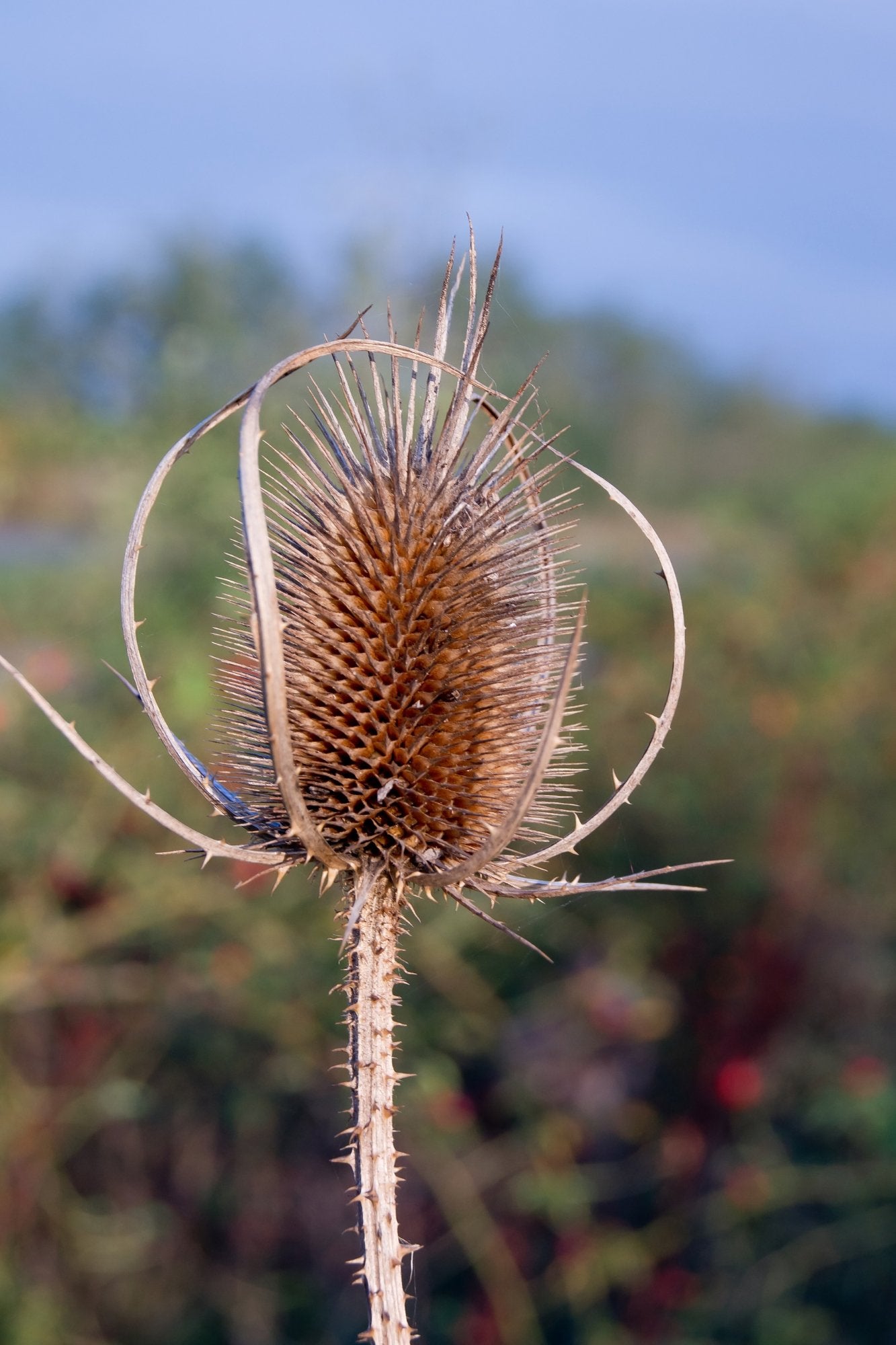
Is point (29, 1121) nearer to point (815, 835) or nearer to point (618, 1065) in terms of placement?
point (618, 1065)

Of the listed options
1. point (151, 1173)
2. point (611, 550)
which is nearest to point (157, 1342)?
point (151, 1173)

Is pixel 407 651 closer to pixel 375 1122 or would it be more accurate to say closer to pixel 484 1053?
pixel 375 1122

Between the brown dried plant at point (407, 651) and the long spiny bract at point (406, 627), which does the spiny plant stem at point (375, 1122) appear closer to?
the brown dried plant at point (407, 651)

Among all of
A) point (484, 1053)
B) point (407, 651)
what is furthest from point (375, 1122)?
point (484, 1053)

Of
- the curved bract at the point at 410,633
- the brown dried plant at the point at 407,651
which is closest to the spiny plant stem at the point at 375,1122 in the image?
Result: the brown dried plant at the point at 407,651

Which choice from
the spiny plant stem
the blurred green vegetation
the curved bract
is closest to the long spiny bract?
the curved bract

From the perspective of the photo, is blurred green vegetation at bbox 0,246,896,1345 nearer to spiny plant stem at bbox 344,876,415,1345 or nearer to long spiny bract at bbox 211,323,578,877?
long spiny bract at bbox 211,323,578,877
